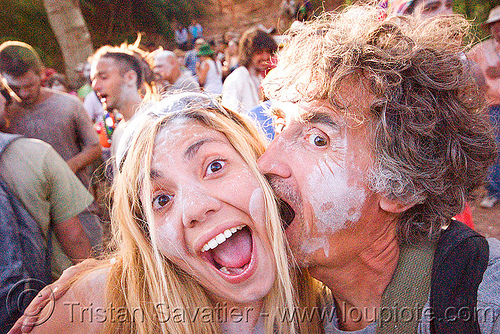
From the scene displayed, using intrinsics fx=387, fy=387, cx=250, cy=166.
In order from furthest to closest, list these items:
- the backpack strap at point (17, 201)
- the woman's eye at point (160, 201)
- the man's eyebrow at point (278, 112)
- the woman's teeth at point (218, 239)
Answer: the backpack strap at point (17, 201)
the man's eyebrow at point (278, 112)
the woman's eye at point (160, 201)
the woman's teeth at point (218, 239)

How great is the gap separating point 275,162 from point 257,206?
206 millimetres

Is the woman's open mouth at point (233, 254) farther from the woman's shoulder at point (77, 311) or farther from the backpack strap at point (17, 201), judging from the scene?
the backpack strap at point (17, 201)

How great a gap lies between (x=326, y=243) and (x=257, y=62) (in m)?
3.38

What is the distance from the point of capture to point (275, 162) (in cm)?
164

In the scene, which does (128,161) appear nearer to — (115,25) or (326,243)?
(326,243)

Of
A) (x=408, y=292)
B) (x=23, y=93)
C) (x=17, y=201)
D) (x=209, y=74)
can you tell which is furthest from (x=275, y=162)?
(x=209, y=74)

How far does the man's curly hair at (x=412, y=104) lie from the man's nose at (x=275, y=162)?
0.23m

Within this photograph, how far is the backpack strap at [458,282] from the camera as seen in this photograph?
A: 1.44 metres

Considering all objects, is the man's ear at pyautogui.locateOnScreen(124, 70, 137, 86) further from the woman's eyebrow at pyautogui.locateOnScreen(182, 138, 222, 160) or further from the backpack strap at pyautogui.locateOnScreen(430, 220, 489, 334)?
the backpack strap at pyautogui.locateOnScreen(430, 220, 489, 334)

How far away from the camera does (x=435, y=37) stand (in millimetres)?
1724

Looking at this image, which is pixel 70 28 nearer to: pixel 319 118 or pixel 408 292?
pixel 319 118

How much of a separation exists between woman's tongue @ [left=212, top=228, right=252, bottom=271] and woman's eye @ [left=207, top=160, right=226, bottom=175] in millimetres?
344

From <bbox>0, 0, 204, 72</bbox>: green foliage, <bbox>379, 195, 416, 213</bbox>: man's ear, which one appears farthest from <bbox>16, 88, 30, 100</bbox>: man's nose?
<bbox>0, 0, 204, 72</bbox>: green foliage

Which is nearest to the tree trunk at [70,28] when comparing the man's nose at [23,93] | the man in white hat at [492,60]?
the man's nose at [23,93]
